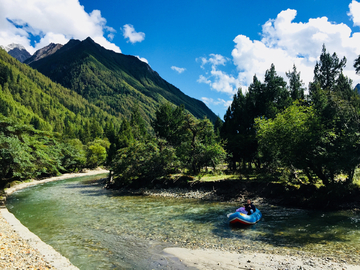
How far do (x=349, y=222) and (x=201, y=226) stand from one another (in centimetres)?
1105

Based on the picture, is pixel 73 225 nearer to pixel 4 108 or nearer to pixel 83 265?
pixel 83 265

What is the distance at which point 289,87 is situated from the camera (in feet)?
178

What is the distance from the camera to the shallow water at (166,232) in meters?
12.0

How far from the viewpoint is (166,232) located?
1600 centimetres

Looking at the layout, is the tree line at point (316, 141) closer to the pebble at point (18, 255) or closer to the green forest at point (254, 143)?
the green forest at point (254, 143)

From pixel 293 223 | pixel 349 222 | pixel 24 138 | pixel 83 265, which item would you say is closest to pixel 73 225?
pixel 83 265

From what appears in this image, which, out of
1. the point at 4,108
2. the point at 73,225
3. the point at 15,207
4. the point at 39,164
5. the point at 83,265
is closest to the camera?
the point at 83,265

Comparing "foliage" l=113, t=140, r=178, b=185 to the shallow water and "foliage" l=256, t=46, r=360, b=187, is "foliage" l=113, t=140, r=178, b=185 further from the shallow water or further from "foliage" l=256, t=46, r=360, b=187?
"foliage" l=256, t=46, r=360, b=187

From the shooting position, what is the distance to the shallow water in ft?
39.2

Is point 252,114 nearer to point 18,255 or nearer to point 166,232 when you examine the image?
point 166,232

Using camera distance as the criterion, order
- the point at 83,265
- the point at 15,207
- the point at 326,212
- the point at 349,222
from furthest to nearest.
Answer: the point at 15,207
the point at 326,212
the point at 349,222
the point at 83,265

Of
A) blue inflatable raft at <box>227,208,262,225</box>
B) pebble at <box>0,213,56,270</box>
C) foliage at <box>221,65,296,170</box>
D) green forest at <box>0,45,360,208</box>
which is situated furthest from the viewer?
foliage at <box>221,65,296,170</box>

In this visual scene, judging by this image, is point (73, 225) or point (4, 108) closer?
point (73, 225)

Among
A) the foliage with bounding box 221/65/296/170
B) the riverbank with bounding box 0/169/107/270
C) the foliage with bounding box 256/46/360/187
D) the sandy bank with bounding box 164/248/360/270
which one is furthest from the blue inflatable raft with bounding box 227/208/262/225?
the foliage with bounding box 221/65/296/170
